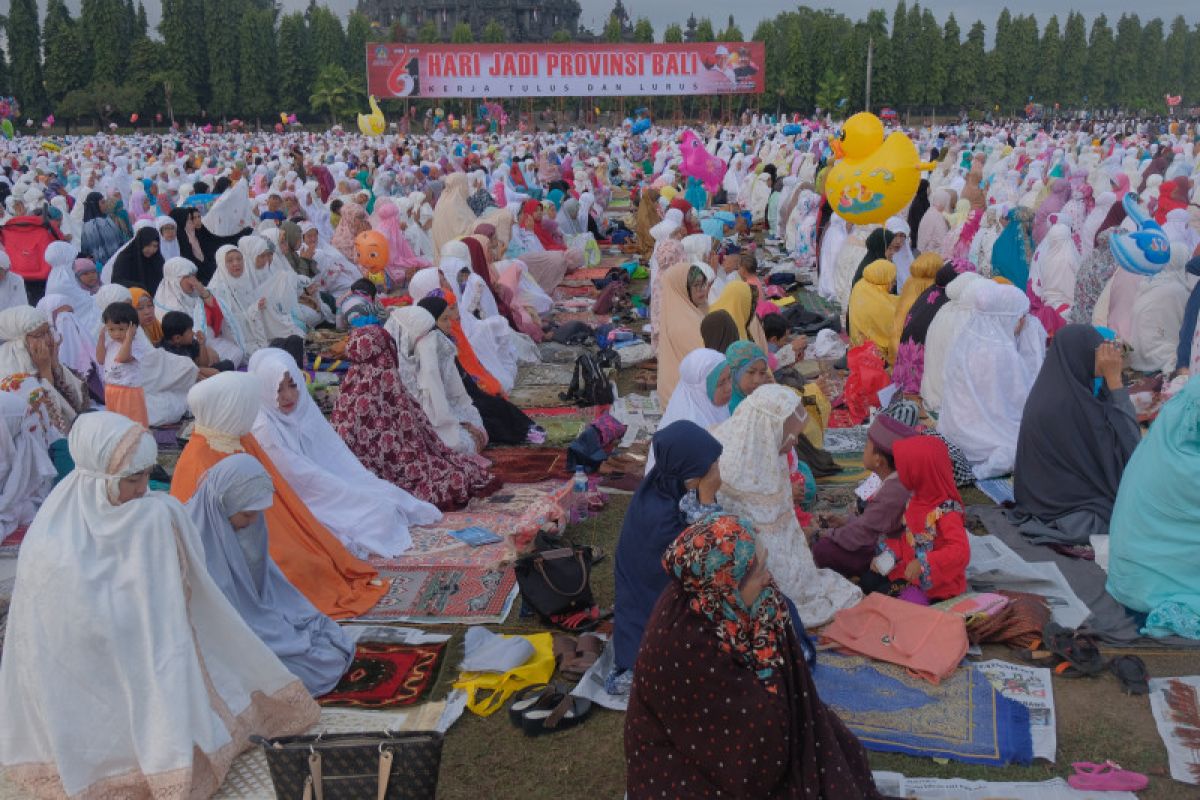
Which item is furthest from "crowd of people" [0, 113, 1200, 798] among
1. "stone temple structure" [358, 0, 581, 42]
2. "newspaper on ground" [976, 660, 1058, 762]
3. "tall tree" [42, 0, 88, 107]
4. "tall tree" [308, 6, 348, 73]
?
"stone temple structure" [358, 0, 581, 42]

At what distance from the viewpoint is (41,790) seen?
3113mm

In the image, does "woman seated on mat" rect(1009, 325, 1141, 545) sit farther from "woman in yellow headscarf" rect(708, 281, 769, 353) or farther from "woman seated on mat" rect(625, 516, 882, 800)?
"woman seated on mat" rect(625, 516, 882, 800)

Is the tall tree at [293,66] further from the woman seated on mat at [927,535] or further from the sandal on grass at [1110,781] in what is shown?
the sandal on grass at [1110,781]

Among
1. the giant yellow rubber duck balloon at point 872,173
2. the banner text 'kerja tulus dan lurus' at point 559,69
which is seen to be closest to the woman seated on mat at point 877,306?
the giant yellow rubber duck balloon at point 872,173

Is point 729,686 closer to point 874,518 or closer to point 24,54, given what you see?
point 874,518

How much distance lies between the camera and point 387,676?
12.9 ft

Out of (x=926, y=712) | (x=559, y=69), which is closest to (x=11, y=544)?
(x=926, y=712)

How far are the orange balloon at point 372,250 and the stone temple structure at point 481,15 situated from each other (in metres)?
60.0

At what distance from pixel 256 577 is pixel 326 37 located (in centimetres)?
5495

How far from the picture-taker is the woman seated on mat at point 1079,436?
189 inches

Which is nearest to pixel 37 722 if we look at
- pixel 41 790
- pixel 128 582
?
pixel 41 790

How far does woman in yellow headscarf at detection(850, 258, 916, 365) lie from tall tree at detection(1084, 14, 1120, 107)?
55160 millimetres

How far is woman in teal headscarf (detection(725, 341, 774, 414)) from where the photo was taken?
190 inches

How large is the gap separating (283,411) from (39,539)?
79.2 inches
